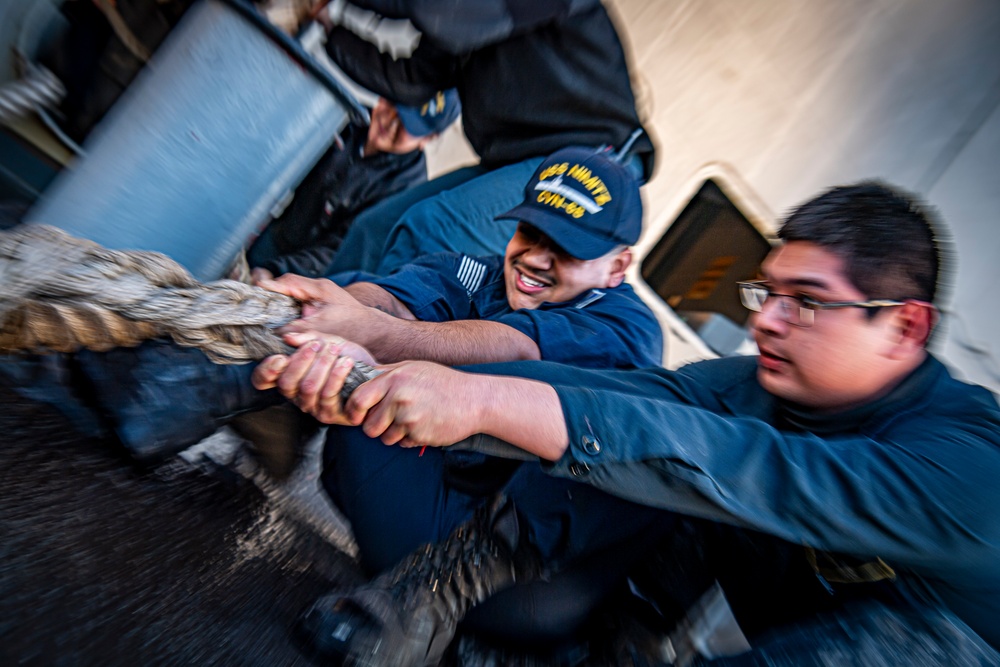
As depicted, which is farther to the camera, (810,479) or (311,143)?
(311,143)

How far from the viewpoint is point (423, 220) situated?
1.74m

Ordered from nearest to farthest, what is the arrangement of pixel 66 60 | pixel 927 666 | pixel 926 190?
pixel 927 666 < pixel 66 60 < pixel 926 190

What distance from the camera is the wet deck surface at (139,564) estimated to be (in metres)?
0.68

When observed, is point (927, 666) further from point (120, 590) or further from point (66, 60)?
point (66, 60)

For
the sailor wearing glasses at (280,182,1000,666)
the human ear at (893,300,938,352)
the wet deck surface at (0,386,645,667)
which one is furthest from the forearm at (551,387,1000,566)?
the wet deck surface at (0,386,645,667)

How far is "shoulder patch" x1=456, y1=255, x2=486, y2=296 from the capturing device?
150 cm

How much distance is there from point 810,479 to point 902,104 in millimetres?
2263

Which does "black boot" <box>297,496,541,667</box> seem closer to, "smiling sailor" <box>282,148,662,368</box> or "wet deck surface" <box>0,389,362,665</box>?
"wet deck surface" <box>0,389,362,665</box>

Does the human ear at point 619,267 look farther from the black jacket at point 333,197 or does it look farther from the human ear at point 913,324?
the black jacket at point 333,197

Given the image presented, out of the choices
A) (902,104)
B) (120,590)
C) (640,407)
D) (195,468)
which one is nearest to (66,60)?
(195,468)

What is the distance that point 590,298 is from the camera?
1.33 m

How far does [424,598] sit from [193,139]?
3.25 ft

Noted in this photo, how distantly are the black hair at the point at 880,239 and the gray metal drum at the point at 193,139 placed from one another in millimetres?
1029

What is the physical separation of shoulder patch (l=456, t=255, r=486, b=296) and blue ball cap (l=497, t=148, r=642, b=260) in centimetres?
20
